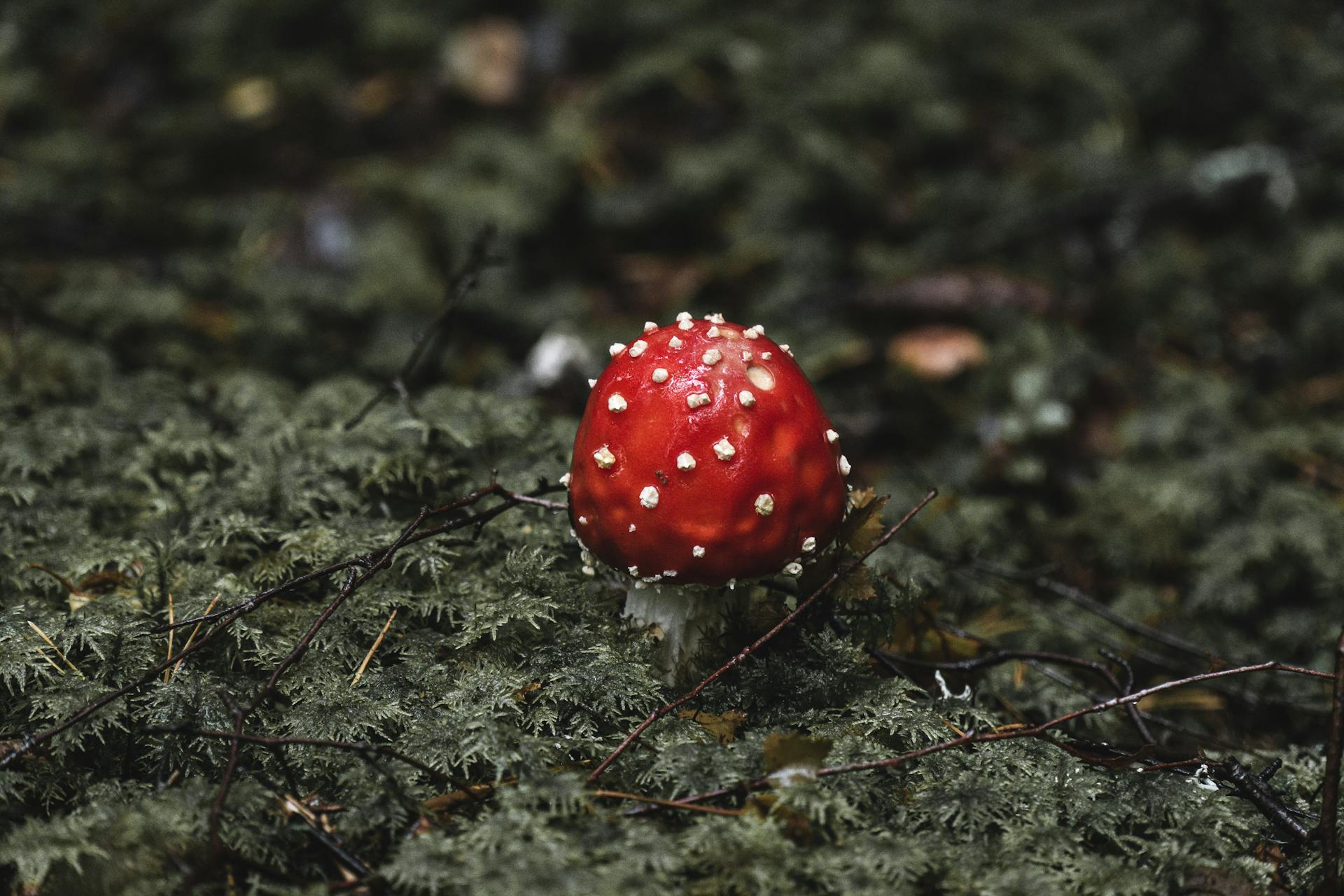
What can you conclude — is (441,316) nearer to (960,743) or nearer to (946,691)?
(946,691)

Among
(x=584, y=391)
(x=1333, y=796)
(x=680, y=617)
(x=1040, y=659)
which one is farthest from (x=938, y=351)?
(x=1333, y=796)

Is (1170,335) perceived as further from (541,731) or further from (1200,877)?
(541,731)

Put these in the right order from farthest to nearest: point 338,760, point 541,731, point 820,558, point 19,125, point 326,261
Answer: point 19,125 < point 326,261 < point 820,558 < point 541,731 < point 338,760

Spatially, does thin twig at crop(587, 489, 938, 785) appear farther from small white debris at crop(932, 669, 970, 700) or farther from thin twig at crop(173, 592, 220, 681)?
thin twig at crop(173, 592, 220, 681)

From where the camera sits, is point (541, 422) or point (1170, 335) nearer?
point (541, 422)

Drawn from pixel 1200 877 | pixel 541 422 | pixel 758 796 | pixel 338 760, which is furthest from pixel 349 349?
pixel 1200 877
